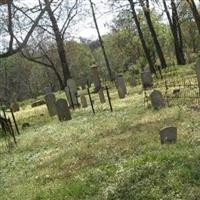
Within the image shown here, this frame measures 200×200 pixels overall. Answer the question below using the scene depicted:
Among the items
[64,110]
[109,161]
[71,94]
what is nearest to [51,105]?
[71,94]

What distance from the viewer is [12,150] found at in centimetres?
1577

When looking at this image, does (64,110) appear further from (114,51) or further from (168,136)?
(114,51)

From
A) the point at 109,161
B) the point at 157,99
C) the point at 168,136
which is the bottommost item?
the point at 109,161

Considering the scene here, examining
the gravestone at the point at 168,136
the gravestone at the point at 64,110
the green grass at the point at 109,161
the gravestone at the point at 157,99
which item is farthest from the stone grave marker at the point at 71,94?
the gravestone at the point at 168,136

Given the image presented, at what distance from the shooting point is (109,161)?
10.7 metres

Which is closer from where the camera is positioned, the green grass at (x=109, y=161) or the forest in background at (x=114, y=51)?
the green grass at (x=109, y=161)

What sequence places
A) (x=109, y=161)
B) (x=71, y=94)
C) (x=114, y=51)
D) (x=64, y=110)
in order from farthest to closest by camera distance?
(x=114, y=51) → (x=71, y=94) → (x=64, y=110) → (x=109, y=161)

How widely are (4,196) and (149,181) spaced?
10.7ft

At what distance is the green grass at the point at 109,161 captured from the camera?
330 inches

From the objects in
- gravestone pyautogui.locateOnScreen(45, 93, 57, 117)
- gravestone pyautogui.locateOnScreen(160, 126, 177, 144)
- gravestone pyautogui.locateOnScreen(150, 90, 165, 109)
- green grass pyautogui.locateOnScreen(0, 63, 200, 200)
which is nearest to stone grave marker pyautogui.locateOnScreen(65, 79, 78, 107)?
gravestone pyautogui.locateOnScreen(45, 93, 57, 117)

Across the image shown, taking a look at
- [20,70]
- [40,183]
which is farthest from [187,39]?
[40,183]

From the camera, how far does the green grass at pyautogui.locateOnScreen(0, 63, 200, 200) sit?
27.5ft

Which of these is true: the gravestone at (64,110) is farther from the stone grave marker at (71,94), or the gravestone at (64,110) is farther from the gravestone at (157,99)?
the gravestone at (157,99)

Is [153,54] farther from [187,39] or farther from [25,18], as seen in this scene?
[25,18]
